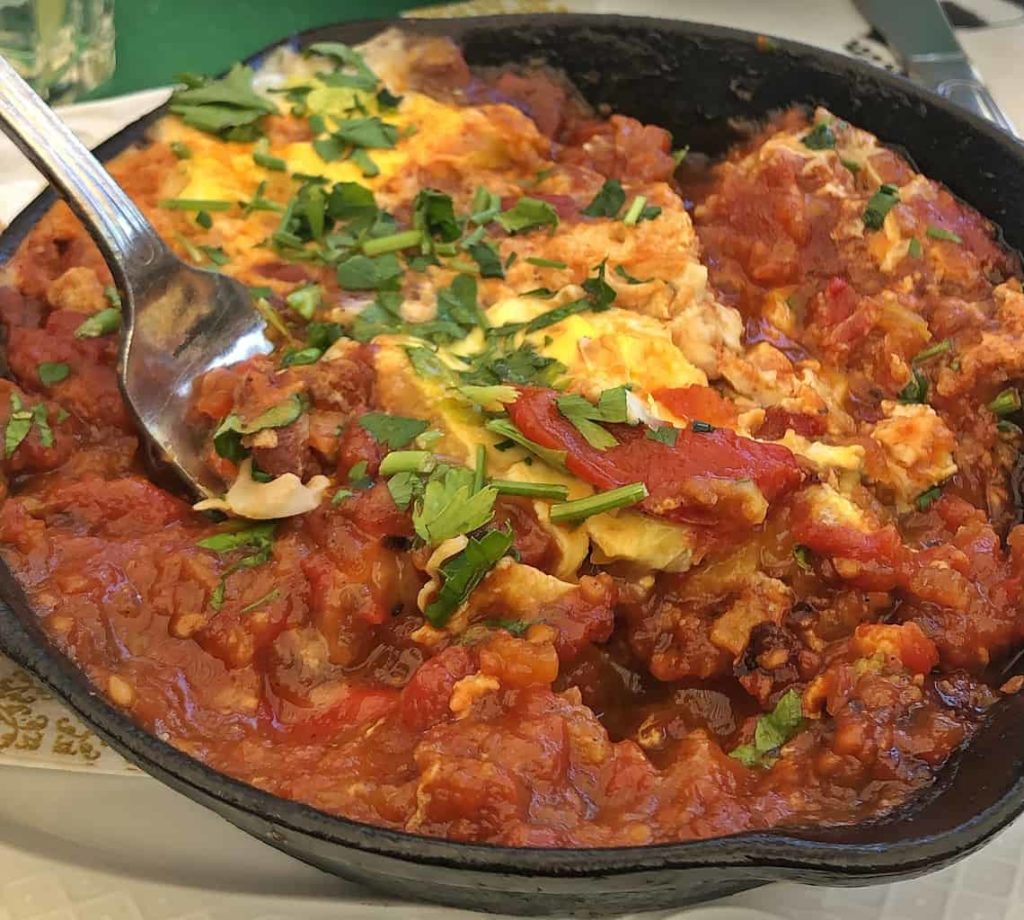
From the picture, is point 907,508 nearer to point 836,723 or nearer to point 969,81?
point 836,723

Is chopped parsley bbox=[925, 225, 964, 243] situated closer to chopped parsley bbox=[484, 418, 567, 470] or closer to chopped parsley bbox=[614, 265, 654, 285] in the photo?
chopped parsley bbox=[614, 265, 654, 285]

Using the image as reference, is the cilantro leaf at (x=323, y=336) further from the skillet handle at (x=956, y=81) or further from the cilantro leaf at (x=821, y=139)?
the skillet handle at (x=956, y=81)

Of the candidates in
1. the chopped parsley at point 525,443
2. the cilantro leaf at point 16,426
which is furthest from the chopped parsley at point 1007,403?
the cilantro leaf at point 16,426

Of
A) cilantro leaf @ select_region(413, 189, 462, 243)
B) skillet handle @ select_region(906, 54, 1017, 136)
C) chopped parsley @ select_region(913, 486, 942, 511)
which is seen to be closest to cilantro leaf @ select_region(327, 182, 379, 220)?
cilantro leaf @ select_region(413, 189, 462, 243)

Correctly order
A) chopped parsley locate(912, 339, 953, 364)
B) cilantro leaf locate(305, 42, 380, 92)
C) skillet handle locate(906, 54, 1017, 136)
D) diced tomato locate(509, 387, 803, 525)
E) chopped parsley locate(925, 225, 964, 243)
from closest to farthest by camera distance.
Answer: diced tomato locate(509, 387, 803, 525)
chopped parsley locate(912, 339, 953, 364)
chopped parsley locate(925, 225, 964, 243)
cilantro leaf locate(305, 42, 380, 92)
skillet handle locate(906, 54, 1017, 136)

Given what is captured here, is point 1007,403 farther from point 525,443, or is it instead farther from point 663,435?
point 525,443

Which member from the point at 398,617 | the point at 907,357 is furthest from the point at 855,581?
the point at 398,617
